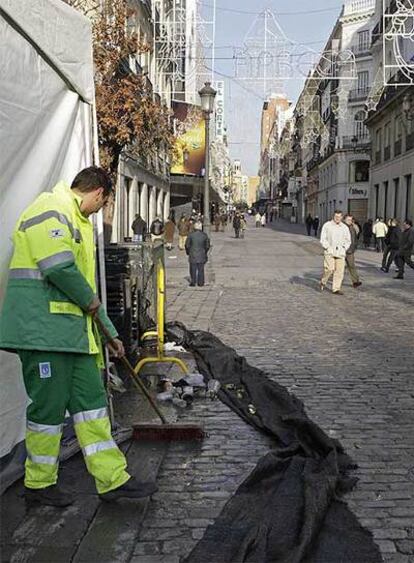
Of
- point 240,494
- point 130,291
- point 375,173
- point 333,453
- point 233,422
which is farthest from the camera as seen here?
point 375,173

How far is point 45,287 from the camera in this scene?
345cm

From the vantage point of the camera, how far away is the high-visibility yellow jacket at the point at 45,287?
3.39m

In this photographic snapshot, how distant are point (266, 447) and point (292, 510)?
1186 millimetres

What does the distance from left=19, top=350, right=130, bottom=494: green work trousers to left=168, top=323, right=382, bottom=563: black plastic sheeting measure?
68cm

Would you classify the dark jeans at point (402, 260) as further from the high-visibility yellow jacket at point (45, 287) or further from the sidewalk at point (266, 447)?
the high-visibility yellow jacket at point (45, 287)

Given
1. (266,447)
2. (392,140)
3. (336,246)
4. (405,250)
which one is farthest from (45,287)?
(392,140)

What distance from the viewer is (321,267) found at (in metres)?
21.0

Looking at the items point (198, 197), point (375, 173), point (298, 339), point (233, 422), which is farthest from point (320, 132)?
point (198, 197)

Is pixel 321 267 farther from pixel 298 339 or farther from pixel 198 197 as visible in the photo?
pixel 198 197

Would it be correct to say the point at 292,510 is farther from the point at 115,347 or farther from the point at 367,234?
the point at 367,234

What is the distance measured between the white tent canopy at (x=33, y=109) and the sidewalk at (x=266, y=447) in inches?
30.8

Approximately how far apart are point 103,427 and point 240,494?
93cm

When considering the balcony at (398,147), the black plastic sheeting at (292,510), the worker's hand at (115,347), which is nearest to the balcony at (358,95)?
the balcony at (398,147)

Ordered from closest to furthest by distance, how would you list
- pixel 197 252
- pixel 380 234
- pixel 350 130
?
pixel 197 252
pixel 380 234
pixel 350 130
